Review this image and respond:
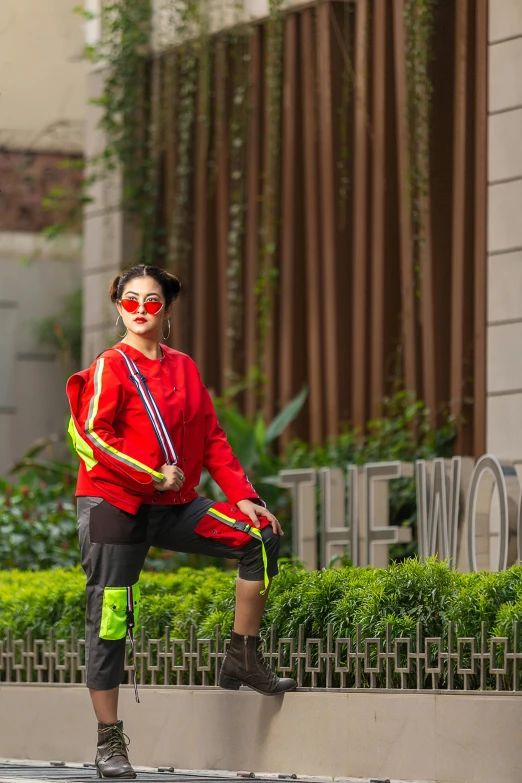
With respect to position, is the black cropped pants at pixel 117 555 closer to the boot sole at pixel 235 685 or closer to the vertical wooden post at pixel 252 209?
the boot sole at pixel 235 685

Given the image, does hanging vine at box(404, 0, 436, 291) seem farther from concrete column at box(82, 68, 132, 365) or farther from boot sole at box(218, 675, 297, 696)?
boot sole at box(218, 675, 297, 696)

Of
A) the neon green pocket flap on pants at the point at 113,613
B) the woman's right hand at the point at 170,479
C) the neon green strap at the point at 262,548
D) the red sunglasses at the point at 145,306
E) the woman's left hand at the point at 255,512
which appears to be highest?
the red sunglasses at the point at 145,306

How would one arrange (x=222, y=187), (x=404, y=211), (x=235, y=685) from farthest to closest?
(x=222, y=187), (x=404, y=211), (x=235, y=685)

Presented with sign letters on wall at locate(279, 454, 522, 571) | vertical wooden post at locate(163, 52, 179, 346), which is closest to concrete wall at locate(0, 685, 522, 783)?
sign letters on wall at locate(279, 454, 522, 571)

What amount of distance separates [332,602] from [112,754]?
1.10 m

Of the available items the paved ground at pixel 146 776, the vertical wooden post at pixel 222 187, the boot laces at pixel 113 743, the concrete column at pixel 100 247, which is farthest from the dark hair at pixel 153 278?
the concrete column at pixel 100 247

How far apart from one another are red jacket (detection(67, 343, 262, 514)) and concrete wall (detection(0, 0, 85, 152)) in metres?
9.02

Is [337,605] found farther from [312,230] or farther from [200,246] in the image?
[200,246]

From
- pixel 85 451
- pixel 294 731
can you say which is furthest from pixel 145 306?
pixel 294 731

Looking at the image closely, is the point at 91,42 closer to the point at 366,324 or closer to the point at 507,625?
the point at 366,324

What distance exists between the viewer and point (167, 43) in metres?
12.3

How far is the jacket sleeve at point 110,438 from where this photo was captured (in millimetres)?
5297

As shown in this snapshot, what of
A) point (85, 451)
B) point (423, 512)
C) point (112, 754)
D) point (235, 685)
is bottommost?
point (112, 754)

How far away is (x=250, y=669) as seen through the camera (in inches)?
220
